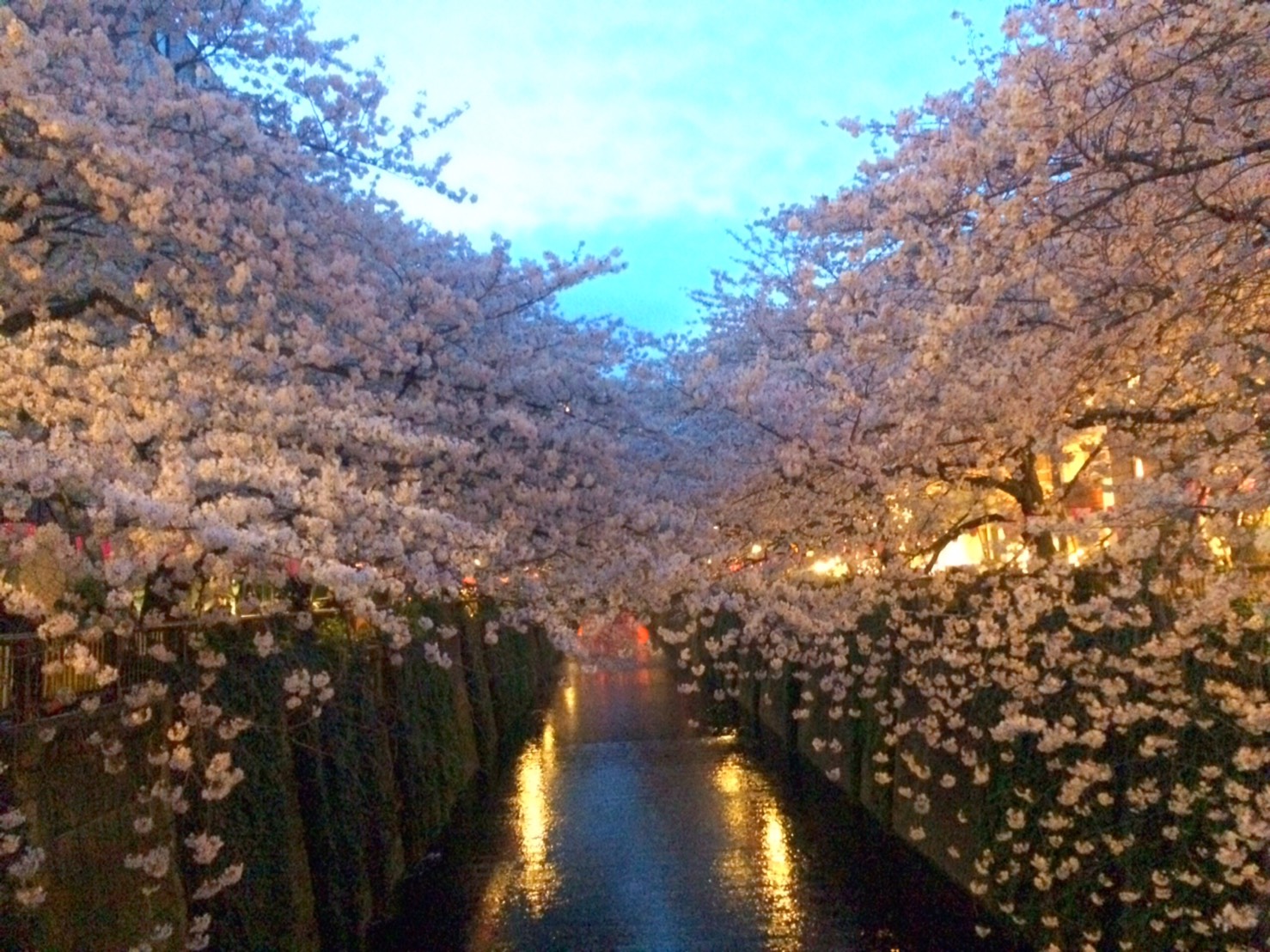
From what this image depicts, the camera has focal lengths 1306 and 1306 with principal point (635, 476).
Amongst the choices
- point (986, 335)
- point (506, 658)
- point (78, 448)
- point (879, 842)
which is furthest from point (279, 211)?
point (506, 658)

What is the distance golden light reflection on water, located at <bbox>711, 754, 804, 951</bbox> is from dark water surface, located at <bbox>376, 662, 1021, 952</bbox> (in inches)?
1.2

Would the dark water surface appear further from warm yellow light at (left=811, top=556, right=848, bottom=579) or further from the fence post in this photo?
the fence post

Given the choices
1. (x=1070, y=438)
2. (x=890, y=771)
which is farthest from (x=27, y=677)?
(x=890, y=771)

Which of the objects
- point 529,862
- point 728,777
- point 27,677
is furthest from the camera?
point 728,777

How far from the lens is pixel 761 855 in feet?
56.4

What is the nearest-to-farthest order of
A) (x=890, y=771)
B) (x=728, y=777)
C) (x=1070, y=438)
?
1. (x=1070, y=438)
2. (x=890, y=771)
3. (x=728, y=777)

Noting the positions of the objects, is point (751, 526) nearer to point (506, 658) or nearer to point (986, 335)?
point (986, 335)

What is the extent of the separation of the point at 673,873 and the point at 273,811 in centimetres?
622

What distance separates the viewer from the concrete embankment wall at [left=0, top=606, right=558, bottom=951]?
759 centimetres

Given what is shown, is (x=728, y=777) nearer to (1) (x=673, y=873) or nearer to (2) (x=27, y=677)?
(1) (x=673, y=873)

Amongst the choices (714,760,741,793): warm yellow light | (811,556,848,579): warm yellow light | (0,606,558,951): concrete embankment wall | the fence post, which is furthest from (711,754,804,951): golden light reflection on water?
the fence post

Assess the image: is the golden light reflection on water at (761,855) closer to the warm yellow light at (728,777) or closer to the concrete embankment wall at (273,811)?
the warm yellow light at (728,777)

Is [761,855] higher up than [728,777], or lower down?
lower down

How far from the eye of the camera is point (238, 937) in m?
10.2
